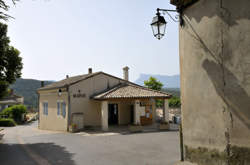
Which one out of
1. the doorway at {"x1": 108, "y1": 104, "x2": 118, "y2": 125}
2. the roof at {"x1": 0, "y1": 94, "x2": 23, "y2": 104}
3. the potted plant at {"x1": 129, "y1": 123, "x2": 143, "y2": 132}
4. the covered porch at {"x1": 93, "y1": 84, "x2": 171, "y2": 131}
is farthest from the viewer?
the roof at {"x1": 0, "y1": 94, "x2": 23, "y2": 104}

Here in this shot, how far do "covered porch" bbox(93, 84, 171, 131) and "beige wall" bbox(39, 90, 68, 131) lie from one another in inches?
131

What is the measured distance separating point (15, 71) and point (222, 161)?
39.7ft

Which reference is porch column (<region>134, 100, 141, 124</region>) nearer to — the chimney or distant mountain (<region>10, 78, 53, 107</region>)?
Result: the chimney

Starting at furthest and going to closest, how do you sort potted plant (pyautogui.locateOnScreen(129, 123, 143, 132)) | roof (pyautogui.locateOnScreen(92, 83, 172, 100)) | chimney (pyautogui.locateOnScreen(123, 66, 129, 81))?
1. chimney (pyautogui.locateOnScreen(123, 66, 129, 81))
2. roof (pyautogui.locateOnScreen(92, 83, 172, 100))
3. potted plant (pyautogui.locateOnScreen(129, 123, 143, 132))

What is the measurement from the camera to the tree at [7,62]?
1109cm

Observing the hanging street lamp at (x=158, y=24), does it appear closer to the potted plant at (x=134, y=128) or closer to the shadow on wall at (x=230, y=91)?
the shadow on wall at (x=230, y=91)

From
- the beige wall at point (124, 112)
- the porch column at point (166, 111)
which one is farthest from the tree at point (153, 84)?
the porch column at point (166, 111)

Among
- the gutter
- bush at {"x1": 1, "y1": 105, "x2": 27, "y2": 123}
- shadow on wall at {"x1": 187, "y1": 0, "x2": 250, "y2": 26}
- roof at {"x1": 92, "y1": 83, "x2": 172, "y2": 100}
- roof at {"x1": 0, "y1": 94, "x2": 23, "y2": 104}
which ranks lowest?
bush at {"x1": 1, "y1": 105, "x2": 27, "y2": 123}

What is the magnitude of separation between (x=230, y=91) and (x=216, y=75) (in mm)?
425

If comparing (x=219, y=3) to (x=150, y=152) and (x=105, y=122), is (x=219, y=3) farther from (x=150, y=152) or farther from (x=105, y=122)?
(x=105, y=122)

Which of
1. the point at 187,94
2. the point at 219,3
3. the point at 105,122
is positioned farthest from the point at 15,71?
the point at 219,3

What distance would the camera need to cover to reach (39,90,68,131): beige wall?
16.7 meters

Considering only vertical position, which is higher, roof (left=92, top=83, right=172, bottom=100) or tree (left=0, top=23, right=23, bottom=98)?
tree (left=0, top=23, right=23, bottom=98)

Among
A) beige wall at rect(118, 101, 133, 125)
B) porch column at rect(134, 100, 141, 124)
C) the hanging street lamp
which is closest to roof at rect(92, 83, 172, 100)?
porch column at rect(134, 100, 141, 124)
